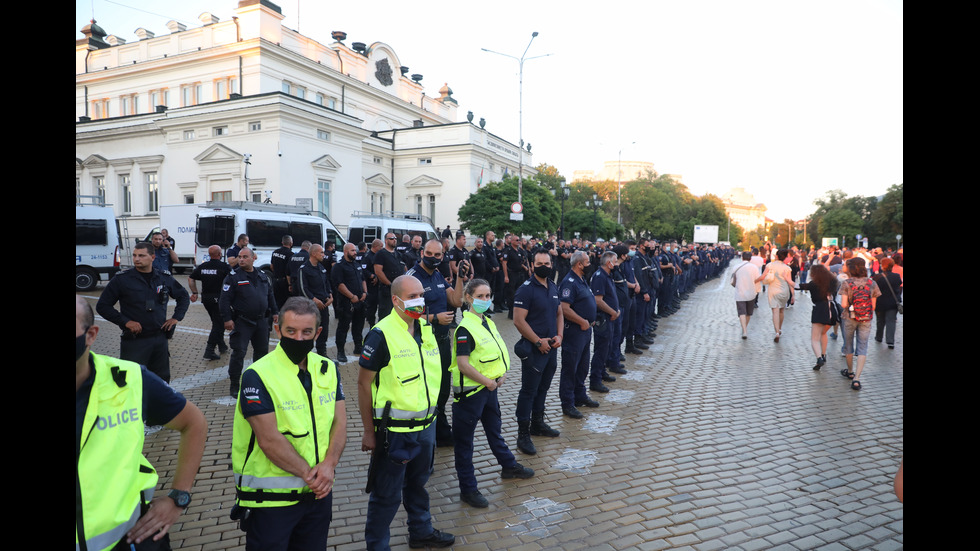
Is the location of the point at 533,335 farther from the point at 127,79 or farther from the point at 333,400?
the point at 127,79

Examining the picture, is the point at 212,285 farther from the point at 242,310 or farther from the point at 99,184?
the point at 99,184

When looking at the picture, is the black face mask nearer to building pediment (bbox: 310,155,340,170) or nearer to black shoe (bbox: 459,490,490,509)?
black shoe (bbox: 459,490,490,509)

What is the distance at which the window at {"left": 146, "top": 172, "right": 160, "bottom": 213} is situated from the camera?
3766 centimetres

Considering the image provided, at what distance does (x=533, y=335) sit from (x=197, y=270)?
21.3 feet

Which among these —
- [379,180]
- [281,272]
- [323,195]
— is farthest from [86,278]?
[379,180]

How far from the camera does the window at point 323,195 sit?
119 ft

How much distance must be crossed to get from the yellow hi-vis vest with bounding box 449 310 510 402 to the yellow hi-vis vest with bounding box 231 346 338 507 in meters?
1.94

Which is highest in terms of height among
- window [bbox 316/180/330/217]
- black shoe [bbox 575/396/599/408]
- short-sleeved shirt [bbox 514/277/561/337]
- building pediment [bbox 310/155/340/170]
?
building pediment [bbox 310/155/340/170]

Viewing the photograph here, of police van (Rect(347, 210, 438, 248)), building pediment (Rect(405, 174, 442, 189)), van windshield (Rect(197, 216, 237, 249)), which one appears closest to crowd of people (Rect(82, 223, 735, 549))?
van windshield (Rect(197, 216, 237, 249))

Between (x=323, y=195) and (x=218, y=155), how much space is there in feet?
22.2

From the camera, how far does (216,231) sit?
20.1m

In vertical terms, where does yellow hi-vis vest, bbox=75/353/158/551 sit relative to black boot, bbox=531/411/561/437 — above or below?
above

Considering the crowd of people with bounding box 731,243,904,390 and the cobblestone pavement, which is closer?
the cobblestone pavement
